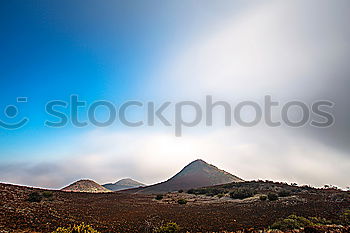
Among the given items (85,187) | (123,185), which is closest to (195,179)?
(85,187)

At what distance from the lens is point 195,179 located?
93000mm

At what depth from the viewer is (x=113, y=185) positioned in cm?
13838

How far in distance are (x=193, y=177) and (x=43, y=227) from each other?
274 ft

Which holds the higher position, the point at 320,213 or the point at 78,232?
the point at 78,232

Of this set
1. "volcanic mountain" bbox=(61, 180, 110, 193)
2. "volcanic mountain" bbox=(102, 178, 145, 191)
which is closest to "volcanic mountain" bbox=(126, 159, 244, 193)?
"volcanic mountain" bbox=(61, 180, 110, 193)

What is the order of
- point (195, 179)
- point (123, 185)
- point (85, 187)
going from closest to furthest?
point (85, 187) < point (195, 179) < point (123, 185)

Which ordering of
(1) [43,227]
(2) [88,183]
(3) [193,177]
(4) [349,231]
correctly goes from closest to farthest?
(4) [349,231], (1) [43,227], (2) [88,183], (3) [193,177]

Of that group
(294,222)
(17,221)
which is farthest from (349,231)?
(17,221)

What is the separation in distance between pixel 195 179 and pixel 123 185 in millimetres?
61412

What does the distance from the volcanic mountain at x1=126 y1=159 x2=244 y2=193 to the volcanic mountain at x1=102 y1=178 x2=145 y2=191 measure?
4397 cm

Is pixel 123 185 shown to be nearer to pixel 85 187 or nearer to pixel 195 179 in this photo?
pixel 195 179

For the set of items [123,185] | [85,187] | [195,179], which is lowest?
[123,185]

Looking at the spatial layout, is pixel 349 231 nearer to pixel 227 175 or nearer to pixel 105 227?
pixel 105 227

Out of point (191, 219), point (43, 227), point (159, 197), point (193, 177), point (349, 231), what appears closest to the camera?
point (349, 231)
